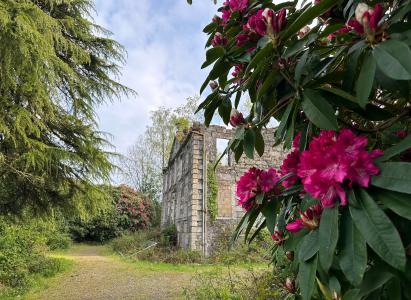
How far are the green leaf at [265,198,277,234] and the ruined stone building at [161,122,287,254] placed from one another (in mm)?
8590

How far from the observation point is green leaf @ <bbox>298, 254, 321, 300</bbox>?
73 centimetres

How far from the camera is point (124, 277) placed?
6.79 m

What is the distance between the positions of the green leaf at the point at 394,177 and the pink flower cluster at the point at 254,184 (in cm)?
46

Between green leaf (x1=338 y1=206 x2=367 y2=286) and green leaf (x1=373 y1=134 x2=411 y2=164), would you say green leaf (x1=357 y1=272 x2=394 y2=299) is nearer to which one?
green leaf (x1=338 y1=206 x2=367 y2=286)

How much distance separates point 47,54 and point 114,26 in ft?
9.84

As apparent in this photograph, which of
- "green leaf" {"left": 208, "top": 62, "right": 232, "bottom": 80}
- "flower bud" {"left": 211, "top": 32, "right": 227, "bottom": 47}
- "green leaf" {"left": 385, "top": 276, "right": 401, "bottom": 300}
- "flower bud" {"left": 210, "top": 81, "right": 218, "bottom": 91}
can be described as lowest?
"green leaf" {"left": 385, "top": 276, "right": 401, "bottom": 300}

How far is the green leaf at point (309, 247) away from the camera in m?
0.74

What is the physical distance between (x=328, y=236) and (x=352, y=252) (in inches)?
2.4

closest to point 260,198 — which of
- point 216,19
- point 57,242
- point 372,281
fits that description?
point 372,281

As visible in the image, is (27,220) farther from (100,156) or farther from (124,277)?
(124,277)

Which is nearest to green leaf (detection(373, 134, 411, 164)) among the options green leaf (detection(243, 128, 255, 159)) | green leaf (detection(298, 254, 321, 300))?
green leaf (detection(298, 254, 321, 300))

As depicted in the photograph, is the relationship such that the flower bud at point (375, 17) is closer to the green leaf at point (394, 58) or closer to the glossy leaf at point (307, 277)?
the green leaf at point (394, 58)

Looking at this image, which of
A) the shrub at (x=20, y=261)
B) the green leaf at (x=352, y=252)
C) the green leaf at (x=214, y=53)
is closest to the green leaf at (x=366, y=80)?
the green leaf at (x=352, y=252)

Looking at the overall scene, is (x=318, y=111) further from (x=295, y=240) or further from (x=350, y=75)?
(x=295, y=240)
